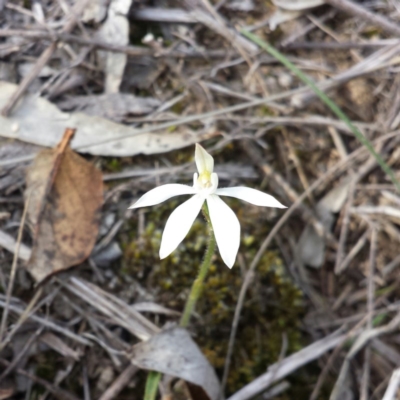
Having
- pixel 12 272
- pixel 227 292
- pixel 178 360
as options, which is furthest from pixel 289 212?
pixel 12 272

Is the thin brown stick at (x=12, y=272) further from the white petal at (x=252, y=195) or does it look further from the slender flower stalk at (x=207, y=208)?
the white petal at (x=252, y=195)

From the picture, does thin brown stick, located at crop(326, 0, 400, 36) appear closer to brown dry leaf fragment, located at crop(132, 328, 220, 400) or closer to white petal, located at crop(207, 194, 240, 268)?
white petal, located at crop(207, 194, 240, 268)

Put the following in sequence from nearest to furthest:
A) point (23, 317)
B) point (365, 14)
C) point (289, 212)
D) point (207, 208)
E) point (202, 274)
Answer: point (207, 208), point (202, 274), point (23, 317), point (289, 212), point (365, 14)

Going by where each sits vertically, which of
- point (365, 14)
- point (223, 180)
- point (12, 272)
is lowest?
point (12, 272)

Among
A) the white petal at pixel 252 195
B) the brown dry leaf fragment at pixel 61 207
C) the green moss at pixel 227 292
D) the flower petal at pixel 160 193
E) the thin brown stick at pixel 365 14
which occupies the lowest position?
the green moss at pixel 227 292

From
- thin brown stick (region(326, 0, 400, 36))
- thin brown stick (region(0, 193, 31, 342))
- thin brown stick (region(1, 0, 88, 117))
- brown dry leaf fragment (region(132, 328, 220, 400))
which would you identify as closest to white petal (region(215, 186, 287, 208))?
brown dry leaf fragment (region(132, 328, 220, 400))

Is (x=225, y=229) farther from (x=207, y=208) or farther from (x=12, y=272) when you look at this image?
(x=12, y=272)

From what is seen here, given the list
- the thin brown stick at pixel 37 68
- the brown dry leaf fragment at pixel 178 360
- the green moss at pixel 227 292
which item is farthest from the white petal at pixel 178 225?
the thin brown stick at pixel 37 68

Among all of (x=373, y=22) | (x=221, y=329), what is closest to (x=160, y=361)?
(x=221, y=329)
